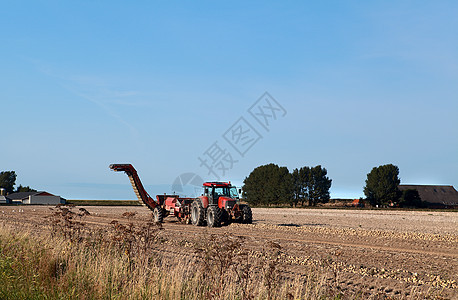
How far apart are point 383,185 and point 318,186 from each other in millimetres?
13501

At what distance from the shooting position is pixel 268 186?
9462 centimetres

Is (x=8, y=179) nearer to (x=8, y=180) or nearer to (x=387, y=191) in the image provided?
(x=8, y=180)

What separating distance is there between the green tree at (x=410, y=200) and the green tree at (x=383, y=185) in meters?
1.14

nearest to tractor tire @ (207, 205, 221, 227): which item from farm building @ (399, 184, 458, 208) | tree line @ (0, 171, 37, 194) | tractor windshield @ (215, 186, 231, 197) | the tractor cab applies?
the tractor cab

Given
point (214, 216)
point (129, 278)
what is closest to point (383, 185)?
point (214, 216)

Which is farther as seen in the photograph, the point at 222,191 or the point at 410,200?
the point at 410,200

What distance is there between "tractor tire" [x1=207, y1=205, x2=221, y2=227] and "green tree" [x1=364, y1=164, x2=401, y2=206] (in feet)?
222

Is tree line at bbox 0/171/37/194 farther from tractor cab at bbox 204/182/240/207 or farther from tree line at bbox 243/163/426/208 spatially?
tractor cab at bbox 204/182/240/207

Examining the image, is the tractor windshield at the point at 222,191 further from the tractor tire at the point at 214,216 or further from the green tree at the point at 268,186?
the green tree at the point at 268,186

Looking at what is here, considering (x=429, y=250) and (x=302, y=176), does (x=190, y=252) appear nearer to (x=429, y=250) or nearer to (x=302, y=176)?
(x=429, y=250)

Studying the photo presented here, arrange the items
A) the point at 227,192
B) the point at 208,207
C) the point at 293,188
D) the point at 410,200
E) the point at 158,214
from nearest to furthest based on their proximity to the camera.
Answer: the point at 208,207
the point at 227,192
the point at 158,214
the point at 410,200
the point at 293,188

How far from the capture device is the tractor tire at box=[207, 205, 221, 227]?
23031mm

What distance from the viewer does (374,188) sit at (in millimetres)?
85938

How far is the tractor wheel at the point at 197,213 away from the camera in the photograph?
80.2ft
